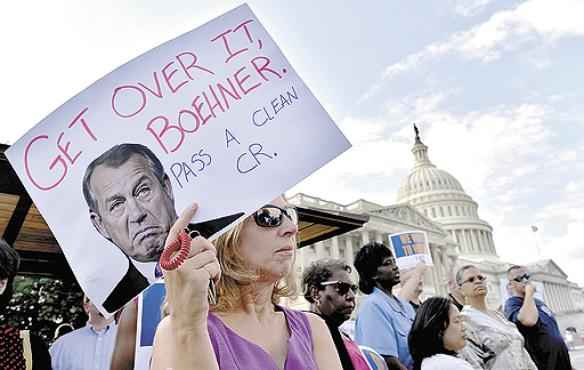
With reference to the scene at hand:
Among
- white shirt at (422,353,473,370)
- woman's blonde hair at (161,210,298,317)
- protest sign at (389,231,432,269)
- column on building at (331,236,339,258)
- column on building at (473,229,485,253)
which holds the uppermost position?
column on building at (473,229,485,253)

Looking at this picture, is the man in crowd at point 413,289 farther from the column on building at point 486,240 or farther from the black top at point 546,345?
the column on building at point 486,240

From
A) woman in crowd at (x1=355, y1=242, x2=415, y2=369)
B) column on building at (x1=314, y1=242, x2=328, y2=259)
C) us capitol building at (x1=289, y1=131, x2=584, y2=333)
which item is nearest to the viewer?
woman in crowd at (x1=355, y1=242, x2=415, y2=369)

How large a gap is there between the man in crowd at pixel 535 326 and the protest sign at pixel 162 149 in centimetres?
Answer: 342

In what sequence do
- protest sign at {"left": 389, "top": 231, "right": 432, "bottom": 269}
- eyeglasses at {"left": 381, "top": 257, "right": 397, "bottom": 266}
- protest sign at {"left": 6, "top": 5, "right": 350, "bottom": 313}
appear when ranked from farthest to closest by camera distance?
protest sign at {"left": 389, "top": 231, "right": 432, "bottom": 269} → eyeglasses at {"left": 381, "top": 257, "right": 397, "bottom": 266} → protest sign at {"left": 6, "top": 5, "right": 350, "bottom": 313}

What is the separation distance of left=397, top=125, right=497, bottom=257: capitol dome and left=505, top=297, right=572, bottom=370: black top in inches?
3050

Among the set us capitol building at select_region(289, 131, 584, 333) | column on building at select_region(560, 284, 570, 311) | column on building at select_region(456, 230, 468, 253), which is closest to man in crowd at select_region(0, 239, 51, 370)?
us capitol building at select_region(289, 131, 584, 333)

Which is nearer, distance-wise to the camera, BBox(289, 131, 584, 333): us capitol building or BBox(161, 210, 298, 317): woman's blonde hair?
BBox(161, 210, 298, 317): woman's blonde hair

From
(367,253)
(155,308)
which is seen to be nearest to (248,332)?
(155,308)

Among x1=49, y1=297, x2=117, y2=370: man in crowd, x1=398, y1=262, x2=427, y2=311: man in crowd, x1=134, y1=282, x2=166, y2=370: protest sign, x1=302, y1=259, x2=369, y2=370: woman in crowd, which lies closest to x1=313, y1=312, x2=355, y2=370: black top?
x1=134, y1=282, x2=166, y2=370: protest sign

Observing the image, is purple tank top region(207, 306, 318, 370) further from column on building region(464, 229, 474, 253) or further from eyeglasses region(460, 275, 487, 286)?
column on building region(464, 229, 474, 253)

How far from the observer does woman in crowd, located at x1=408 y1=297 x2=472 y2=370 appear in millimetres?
2725

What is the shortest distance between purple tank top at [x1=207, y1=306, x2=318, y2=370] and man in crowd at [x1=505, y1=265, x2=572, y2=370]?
3.31m

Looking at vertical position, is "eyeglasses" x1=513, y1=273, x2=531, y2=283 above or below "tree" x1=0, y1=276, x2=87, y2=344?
below

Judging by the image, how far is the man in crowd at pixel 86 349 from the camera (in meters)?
3.13
